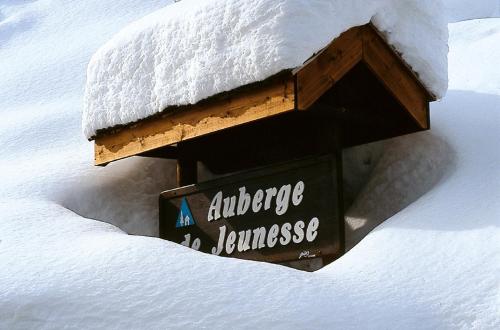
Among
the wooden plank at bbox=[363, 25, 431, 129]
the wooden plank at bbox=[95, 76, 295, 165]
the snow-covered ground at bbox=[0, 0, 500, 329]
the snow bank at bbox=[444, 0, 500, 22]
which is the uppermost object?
the snow bank at bbox=[444, 0, 500, 22]

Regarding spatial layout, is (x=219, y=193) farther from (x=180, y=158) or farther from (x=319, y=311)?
(x=319, y=311)

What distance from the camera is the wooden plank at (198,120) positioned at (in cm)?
397

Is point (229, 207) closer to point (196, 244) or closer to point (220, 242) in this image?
point (220, 242)

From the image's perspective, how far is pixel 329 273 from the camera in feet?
11.4

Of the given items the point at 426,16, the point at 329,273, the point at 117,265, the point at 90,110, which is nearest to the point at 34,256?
the point at 117,265

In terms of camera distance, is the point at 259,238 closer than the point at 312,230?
No

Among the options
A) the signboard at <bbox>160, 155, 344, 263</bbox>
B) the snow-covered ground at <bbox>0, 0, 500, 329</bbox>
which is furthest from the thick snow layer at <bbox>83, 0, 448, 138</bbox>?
the signboard at <bbox>160, 155, 344, 263</bbox>

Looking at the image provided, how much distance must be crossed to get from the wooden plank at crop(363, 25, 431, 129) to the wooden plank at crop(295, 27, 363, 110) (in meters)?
0.09

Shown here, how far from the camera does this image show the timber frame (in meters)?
3.98

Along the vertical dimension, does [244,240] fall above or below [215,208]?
below

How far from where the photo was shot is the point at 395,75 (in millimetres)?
4438

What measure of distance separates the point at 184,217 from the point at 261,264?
6.10ft

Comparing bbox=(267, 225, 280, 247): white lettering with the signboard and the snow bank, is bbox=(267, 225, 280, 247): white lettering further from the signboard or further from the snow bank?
the snow bank

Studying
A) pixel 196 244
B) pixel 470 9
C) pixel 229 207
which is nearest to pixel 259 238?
pixel 229 207
